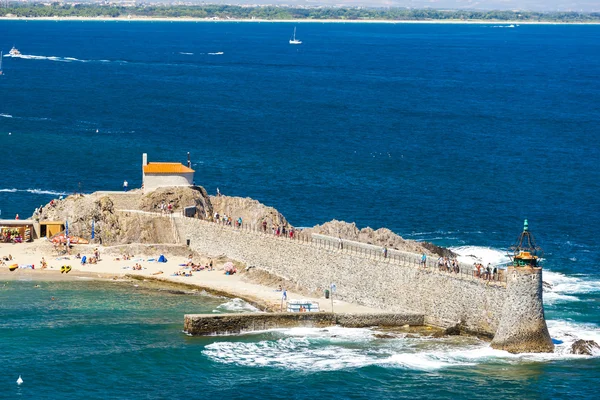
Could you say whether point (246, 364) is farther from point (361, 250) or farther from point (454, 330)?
point (361, 250)

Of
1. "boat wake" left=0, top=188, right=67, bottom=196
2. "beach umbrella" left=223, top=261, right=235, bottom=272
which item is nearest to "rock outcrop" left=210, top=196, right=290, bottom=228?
"beach umbrella" left=223, top=261, right=235, bottom=272

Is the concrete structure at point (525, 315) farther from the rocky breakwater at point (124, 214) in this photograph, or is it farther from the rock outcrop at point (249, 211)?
the rocky breakwater at point (124, 214)

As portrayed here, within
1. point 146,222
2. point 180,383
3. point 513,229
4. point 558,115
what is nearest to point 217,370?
point 180,383

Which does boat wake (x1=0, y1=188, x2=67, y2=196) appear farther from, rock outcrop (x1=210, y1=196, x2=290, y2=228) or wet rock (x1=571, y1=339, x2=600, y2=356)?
wet rock (x1=571, y1=339, x2=600, y2=356)

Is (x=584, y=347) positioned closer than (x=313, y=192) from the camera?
Yes

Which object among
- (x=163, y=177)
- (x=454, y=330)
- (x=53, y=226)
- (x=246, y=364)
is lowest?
(x=246, y=364)

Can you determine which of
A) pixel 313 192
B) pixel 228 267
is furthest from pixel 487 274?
pixel 313 192

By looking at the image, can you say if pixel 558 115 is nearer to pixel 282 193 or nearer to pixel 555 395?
pixel 282 193

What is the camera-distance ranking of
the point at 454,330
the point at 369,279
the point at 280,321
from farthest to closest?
the point at 369,279 < the point at 280,321 < the point at 454,330
